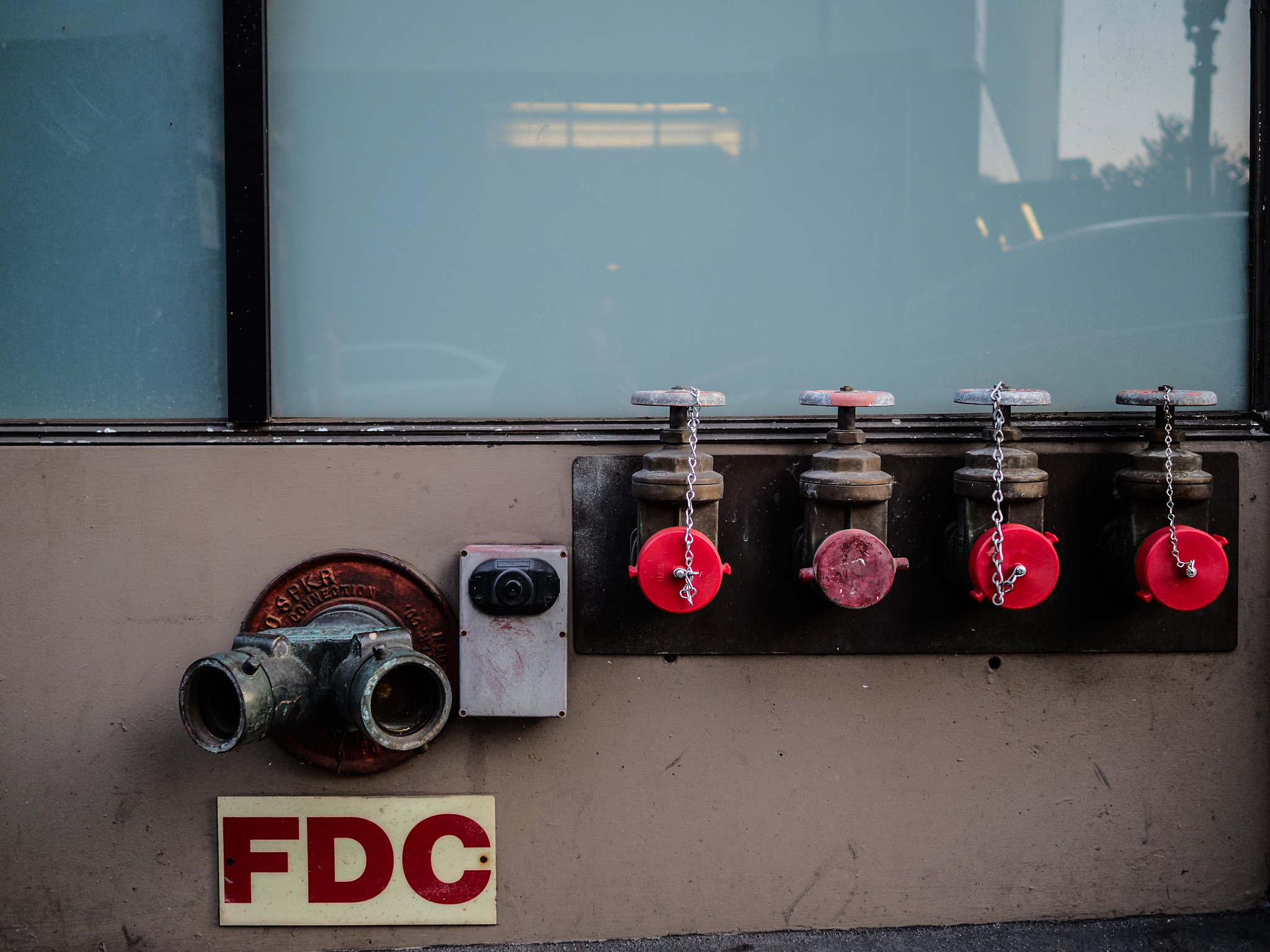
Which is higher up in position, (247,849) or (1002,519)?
(1002,519)

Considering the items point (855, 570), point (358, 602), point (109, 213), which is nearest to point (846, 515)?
point (855, 570)

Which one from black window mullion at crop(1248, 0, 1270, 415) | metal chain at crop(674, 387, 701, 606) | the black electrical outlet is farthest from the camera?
black window mullion at crop(1248, 0, 1270, 415)

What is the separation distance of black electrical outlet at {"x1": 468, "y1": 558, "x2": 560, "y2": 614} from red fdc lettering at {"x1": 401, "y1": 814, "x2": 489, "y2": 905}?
387 mm

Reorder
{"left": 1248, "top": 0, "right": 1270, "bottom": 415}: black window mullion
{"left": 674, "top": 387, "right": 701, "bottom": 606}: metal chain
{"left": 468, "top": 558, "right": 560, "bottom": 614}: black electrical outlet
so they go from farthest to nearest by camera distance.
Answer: {"left": 1248, "top": 0, "right": 1270, "bottom": 415}: black window mullion < {"left": 468, "top": 558, "right": 560, "bottom": 614}: black electrical outlet < {"left": 674, "top": 387, "right": 701, "bottom": 606}: metal chain

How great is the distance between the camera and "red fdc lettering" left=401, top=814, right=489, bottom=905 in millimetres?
1299

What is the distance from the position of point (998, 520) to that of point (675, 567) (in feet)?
1.70

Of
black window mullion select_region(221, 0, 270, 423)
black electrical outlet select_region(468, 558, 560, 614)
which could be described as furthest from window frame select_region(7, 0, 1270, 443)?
black electrical outlet select_region(468, 558, 560, 614)

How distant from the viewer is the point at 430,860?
1.30 m

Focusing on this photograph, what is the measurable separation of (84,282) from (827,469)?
132 centimetres

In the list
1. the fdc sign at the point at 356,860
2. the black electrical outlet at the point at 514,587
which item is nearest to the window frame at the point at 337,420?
the black electrical outlet at the point at 514,587

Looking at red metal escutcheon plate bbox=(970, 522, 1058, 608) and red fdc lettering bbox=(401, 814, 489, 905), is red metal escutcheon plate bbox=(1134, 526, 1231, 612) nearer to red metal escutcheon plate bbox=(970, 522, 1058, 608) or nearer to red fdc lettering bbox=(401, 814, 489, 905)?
red metal escutcheon plate bbox=(970, 522, 1058, 608)

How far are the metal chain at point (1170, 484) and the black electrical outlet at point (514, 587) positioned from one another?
961 millimetres

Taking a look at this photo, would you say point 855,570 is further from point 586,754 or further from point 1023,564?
point 586,754

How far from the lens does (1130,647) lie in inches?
51.3
